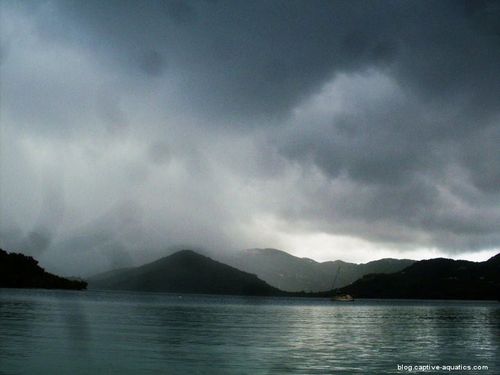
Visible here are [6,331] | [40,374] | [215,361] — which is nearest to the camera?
[40,374]

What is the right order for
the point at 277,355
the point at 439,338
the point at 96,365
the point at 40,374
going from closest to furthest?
the point at 40,374 → the point at 96,365 → the point at 277,355 → the point at 439,338

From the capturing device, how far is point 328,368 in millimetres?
42625

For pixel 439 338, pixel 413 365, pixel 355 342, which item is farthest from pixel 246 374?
pixel 439 338

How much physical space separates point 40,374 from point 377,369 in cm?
2802

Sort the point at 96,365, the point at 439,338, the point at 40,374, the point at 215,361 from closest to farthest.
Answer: the point at 40,374
the point at 96,365
the point at 215,361
the point at 439,338

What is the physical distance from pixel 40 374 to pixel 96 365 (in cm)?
581

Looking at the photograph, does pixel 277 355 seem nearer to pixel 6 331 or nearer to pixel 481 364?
pixel 481 364

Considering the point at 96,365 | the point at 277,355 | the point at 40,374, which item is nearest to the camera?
the point at 40,374

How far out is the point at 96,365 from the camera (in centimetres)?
4234

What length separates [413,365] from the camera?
151ft

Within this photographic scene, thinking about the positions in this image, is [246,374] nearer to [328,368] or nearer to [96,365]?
[328,368]

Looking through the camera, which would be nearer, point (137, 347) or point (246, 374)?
point (246, 374)

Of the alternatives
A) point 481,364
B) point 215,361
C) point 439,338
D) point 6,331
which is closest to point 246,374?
point 215,361

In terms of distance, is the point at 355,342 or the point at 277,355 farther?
the point at 355,342
